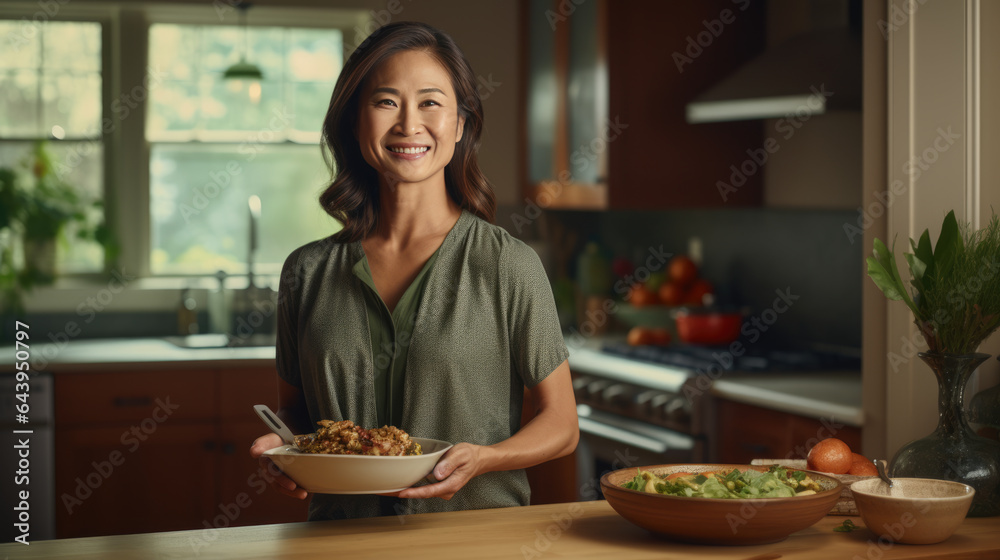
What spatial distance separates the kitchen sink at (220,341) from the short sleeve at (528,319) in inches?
98.2

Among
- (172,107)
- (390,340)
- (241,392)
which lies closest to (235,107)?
(172,107)

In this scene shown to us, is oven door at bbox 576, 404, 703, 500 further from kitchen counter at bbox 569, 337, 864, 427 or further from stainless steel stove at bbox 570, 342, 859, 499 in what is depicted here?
kitchen counter at bbox 569, 337, 864, 427

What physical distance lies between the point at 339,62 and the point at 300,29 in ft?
0.74

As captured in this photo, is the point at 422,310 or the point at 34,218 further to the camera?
the point at 34,218

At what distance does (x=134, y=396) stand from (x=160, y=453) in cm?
22

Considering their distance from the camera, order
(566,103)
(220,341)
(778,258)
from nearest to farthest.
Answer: (778,258)
(220,341)
(566,103)

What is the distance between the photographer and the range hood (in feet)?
9.80

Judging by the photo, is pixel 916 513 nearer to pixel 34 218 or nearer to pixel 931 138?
pixel 931 138

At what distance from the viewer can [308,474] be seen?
1.29 metres

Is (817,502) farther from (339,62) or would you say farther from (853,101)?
(339,62)

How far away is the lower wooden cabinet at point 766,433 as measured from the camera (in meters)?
2.54

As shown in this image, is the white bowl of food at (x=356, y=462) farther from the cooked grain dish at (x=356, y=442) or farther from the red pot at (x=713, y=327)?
the red pot at (x=713, y=327)

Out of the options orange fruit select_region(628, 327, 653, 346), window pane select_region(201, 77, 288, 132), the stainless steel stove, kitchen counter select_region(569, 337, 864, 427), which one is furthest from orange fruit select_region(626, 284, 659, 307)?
window pane select_region(201, 77, 288, 132)

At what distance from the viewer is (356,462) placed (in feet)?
4.07
